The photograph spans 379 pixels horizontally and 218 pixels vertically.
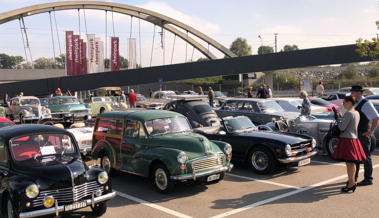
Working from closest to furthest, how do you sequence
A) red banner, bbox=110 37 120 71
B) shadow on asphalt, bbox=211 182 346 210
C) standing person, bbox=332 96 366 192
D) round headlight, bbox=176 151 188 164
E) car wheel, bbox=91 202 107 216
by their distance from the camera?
car wheel, bbox=91 202 107 216, shadow on asphalt, bbox=211 182 346 210, standing person, bbox=332 96 366 192, round headlight, bbox=176 151 188 164, red banner, bbox=110 37 120 71

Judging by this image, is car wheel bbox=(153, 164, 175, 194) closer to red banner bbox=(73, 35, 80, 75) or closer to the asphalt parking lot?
the asphalt parking lot

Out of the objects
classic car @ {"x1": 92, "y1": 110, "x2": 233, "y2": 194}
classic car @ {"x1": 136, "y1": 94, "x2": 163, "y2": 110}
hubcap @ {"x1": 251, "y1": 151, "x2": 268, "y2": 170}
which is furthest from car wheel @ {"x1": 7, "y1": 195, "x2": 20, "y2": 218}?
classic car @ {"x1": 136, "y1": 94, "x2": 163, "y2": 110}

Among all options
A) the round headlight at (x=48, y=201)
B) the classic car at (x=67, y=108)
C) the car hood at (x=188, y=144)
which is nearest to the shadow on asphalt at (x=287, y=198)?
the car hood at (x=188, y=144)

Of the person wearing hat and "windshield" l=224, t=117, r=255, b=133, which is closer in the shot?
the person wearing hat

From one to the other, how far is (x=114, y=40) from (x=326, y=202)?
152 ft

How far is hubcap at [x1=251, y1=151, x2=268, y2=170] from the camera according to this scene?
29.3 ft

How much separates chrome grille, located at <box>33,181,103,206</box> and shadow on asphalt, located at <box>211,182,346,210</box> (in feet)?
7.32

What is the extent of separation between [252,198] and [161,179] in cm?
191

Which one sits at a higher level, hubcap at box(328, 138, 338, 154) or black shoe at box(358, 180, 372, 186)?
hubcap at box(328, 138, 338, 154)

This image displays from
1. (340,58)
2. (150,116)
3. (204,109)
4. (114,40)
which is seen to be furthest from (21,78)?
(150,116)

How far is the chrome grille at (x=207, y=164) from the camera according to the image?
290 inches

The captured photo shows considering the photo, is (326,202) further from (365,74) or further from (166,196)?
(365,74)

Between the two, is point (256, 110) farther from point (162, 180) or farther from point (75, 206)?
point (75, 206)

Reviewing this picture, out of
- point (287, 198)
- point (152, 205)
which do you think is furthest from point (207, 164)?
point (287, 198)
